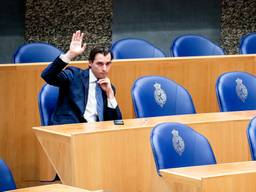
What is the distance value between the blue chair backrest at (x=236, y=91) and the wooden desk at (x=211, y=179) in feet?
5.20

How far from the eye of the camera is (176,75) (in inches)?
215

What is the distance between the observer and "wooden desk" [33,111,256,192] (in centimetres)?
403

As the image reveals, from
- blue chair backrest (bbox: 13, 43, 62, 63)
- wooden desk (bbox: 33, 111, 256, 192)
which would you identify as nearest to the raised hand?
wooden desk (bbox: 33, 111, 256, 192)

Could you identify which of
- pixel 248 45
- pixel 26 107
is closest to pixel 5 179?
pixel 26 107

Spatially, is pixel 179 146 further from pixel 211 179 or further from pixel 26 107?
pixel 26 107

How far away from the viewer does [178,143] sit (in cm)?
384

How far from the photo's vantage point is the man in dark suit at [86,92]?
4691 millimetres

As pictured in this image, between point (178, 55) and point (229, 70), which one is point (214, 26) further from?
point (229, 70)

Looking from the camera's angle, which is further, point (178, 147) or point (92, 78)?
point (92, 78)

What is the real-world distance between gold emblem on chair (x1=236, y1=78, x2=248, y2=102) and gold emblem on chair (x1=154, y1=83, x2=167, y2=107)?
49cm

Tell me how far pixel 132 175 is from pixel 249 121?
2.23 feet

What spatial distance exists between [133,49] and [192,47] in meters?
0.54

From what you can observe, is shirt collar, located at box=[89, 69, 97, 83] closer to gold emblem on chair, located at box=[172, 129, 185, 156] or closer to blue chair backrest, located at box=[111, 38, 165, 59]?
gold emblem on chair, located at box=[172, 129, 185, 156]

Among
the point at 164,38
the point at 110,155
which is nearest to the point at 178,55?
the point at 164,38
